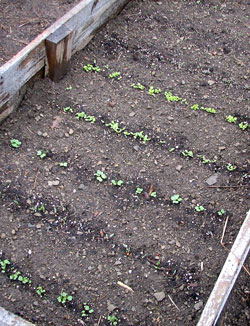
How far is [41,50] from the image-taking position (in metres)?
3.47

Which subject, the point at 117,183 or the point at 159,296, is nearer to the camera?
the point at 159,296

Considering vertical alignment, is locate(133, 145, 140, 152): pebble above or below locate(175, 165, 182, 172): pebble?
above

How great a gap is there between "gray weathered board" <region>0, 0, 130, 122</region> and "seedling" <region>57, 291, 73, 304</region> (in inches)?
58.2

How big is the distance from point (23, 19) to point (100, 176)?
2.04 metres

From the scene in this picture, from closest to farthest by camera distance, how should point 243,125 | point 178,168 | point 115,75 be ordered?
point 178,168 → point 243,125 → point 115,75

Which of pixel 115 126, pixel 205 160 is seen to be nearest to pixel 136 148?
pixel 115 126

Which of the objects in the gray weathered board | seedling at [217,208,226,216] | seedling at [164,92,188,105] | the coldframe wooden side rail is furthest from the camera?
seedling at [164,92,188,105]

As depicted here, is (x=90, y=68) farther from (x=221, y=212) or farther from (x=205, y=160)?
(x=221, y=212)

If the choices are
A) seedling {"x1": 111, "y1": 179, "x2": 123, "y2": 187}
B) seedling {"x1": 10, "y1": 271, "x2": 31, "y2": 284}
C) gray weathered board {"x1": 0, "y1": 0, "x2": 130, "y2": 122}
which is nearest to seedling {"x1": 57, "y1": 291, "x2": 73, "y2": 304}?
seedling {"x1": 10, "y1": 271, "x2": 31, "y2": 284}

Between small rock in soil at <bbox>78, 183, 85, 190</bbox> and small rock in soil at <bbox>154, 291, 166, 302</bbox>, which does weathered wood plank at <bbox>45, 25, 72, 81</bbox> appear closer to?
small rock in soil at <bbox>78, 183, 85, 190</bbox>

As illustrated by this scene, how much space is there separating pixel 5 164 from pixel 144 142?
1087 millimetres

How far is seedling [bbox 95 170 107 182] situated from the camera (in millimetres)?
A: 3223

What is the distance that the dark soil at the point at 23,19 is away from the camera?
13.3 feet

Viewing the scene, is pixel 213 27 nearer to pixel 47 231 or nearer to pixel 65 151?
pixel 65 151
